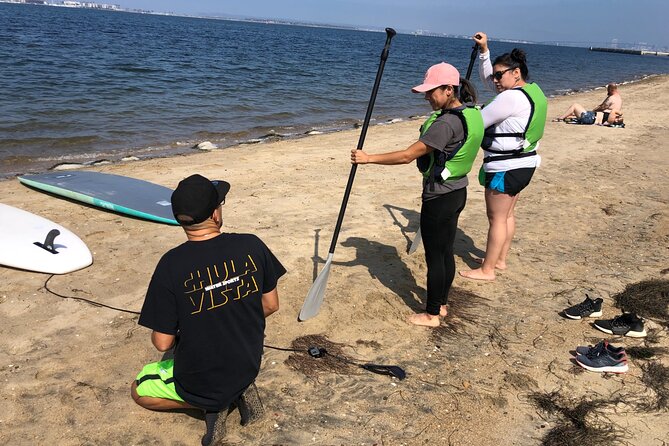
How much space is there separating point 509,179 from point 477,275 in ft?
3.37

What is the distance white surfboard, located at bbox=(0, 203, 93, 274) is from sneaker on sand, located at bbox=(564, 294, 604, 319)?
13.8 feet

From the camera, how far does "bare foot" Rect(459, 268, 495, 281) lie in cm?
473

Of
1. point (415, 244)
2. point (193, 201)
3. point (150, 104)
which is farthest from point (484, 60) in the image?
point (150, 104)

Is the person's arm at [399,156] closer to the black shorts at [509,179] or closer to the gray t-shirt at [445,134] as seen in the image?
the gray t-shirt at [445,134]

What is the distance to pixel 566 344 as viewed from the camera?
3.77 m

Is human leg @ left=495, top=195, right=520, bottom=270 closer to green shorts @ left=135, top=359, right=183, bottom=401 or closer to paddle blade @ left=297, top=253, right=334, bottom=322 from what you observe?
paddle blade @ left=297, top=253, right=334, bottom=322

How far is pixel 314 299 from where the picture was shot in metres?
3.92

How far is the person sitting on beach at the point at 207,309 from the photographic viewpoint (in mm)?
2271

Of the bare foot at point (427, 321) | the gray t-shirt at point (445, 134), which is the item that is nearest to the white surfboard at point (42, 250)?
the bare foot at point (427, 321)

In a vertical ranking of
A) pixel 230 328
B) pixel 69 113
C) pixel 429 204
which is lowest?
pixel 69 113

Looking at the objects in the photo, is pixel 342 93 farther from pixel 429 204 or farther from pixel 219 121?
pixel 429 204

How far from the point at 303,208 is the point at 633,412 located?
4313mm

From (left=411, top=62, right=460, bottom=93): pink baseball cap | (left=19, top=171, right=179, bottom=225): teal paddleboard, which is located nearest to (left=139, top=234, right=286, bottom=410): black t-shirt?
(left=411, top=62, right=460, bottom=93): pink baseball cap

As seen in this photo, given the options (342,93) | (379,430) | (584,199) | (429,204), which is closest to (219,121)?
(342,93)
